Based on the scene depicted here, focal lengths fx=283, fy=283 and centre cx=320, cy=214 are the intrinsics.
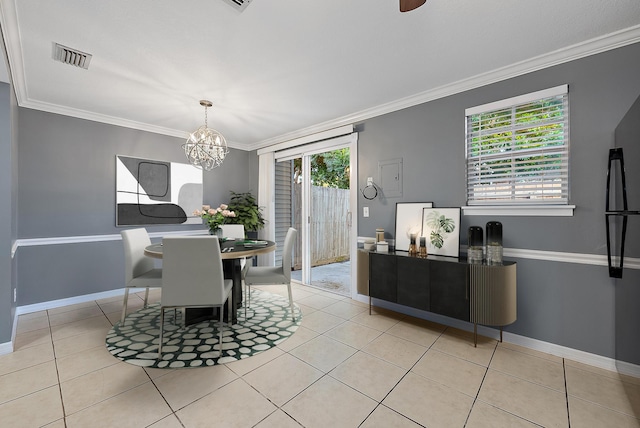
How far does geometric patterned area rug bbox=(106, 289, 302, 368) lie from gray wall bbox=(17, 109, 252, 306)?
113cm

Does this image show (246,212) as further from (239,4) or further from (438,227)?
(239,4)

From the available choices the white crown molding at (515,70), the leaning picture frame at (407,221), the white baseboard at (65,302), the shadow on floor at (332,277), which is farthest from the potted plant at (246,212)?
the leaning picture frame at (407,221)

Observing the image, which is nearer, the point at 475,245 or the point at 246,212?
the point at 475,245

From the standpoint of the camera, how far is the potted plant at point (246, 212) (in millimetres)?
4898

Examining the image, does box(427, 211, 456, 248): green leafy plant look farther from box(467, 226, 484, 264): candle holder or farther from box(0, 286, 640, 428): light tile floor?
box(0, 286, 640, 428): light tile floor

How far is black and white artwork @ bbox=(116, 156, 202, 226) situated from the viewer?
4.01m

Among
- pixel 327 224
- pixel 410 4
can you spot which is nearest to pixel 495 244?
pixel 410 4

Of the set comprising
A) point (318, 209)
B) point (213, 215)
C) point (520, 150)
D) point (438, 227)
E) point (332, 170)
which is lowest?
point (438, 227)

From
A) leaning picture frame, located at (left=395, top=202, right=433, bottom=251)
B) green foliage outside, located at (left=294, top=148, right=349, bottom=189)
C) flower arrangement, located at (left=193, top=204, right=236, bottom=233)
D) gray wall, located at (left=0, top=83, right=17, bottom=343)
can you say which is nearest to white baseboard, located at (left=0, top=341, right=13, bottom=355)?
gray wall, located at (left=0, top=83, right=17, bottom=343)

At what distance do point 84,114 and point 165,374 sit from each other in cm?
350

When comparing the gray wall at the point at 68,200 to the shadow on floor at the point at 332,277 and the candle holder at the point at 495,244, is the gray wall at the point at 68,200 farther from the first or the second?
the candle holder at the point at 495,244

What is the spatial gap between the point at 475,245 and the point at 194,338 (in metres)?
2.71

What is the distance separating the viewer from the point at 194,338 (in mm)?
2637

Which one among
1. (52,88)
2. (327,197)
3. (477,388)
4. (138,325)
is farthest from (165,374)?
(327,197)
